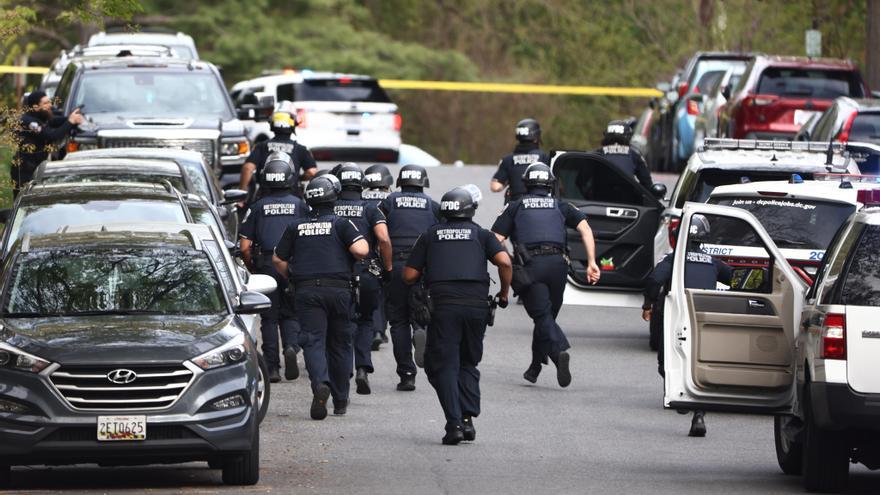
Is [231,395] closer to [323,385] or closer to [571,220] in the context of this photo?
[323,385]

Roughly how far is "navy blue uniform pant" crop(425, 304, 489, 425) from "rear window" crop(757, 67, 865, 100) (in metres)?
13.5

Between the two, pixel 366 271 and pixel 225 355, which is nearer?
pixel 225 355

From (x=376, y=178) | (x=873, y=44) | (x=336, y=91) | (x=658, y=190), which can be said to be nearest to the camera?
(x=376, y=178)

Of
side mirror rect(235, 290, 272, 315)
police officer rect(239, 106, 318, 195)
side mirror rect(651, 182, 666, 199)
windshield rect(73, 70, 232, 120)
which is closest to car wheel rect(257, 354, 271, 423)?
side mirror rect(235, 290, 272, 315)

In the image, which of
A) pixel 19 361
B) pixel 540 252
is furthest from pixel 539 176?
pixel 19 361

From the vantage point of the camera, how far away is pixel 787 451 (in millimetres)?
12820

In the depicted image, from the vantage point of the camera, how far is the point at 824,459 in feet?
38.9

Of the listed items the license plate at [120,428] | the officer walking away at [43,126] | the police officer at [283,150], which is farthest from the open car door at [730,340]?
the officer walking away at [43,126]

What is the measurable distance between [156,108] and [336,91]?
8.30m

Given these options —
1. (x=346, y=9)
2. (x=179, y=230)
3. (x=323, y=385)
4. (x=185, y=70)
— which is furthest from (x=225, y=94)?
(x=346, y=9)

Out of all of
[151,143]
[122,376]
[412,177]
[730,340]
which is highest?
[122,376]

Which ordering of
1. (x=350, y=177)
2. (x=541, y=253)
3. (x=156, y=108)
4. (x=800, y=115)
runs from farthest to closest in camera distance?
(x=800, y=115), (x=156, y=108), (x=541, y=253), (x=350, y=177)

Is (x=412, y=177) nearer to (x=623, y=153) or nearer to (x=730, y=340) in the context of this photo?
(x=623, y=153)

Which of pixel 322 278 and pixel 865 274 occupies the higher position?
pixel 865 274
